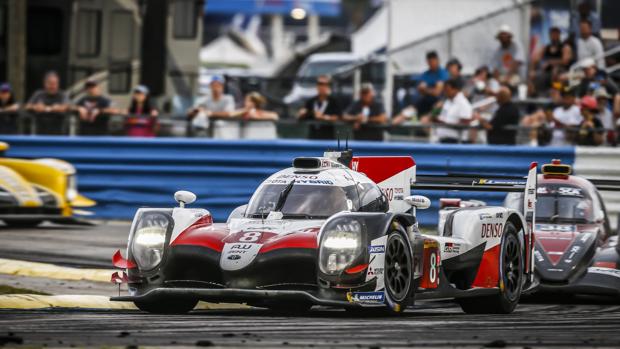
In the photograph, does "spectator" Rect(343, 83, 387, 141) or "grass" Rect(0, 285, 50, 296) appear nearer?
"grass" Rect(0, 285, 50, 296)

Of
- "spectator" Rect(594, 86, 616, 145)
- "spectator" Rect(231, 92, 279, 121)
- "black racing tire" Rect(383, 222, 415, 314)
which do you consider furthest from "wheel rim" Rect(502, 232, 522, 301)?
"spectator" Rect(231, 92, 279, 121)

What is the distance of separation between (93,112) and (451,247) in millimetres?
→ 9424

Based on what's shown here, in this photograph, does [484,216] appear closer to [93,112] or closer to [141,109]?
[93,112]

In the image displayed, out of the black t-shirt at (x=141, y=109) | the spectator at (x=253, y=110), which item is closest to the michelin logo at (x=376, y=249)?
the spectator at (x=253, y=110)

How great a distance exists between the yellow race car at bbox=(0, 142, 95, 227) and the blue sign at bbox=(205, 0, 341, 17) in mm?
45386

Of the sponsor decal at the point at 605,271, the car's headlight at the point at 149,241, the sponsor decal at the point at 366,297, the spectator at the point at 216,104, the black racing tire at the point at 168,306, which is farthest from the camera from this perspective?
the spectator at the point at 216,104

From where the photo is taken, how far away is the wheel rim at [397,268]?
32.6 feet

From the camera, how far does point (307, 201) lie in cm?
1060

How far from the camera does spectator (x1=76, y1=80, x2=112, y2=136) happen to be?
19312 mm

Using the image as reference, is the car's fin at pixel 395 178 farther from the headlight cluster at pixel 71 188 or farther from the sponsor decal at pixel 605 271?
the headlight cluster at pixel 71 188

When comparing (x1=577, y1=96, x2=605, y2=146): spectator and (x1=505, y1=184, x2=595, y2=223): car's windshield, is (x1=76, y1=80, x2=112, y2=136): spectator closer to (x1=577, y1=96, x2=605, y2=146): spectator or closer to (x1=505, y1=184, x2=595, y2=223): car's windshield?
(x1=577, y1=96, x2=605, y2=146): spectator

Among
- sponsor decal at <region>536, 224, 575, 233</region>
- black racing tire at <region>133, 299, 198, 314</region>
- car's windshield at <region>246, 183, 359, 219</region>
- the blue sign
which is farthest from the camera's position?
the blue sign

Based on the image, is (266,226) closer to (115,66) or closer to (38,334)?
(38,334)

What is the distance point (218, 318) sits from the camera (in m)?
9.70
